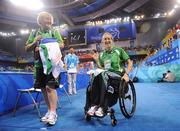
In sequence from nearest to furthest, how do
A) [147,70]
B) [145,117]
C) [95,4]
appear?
[145,117] → [147,70] → [95,4]

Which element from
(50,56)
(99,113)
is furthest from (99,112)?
(50,56)

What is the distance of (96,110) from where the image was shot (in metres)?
3.10

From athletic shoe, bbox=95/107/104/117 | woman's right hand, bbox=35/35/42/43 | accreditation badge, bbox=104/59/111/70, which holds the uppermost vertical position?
woman's right hand, bbox=35/35/42/43

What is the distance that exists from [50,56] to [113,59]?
3.21 feet

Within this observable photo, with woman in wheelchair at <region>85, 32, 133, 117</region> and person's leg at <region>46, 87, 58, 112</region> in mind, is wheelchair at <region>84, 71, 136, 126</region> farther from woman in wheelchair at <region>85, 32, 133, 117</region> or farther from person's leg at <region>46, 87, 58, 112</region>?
person's leg at <region>46, 87, 58, 112</region>

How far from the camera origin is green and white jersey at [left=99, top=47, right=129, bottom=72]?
351cm

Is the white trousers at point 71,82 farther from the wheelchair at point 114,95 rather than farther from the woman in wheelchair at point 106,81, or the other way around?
the wheelchair at point 114,95

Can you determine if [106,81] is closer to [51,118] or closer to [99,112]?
[99,112]

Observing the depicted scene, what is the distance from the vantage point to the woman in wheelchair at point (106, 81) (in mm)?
3047

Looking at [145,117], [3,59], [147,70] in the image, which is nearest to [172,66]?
[147,70]

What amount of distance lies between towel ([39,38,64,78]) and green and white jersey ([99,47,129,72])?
0.76 metres

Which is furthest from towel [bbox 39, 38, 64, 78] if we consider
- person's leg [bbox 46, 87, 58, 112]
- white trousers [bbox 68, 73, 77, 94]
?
white trousers [bbox 68, 73, 77, 94]

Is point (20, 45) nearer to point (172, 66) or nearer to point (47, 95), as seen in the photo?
point (172, 66)

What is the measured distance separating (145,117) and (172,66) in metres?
8.68
